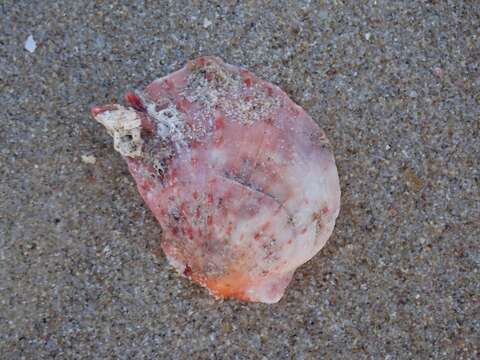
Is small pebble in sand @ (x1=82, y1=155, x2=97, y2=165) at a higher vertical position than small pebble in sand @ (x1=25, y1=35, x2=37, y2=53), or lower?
lower

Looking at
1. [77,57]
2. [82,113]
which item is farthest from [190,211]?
[77,57]

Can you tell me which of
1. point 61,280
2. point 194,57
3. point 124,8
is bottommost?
point 61,280

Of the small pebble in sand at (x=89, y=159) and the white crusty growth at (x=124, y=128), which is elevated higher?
the white crusty growth at (x=124, y=128)

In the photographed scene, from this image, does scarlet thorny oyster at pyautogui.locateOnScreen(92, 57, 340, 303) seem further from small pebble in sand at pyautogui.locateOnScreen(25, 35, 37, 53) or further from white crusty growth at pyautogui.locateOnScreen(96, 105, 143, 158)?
small pebble in sand at pyautogui.locateOnScreen(25, 35, 37, 53)

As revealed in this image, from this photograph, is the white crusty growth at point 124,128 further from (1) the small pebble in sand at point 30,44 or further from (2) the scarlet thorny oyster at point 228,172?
(1) the small pebble in sand at point 30,44

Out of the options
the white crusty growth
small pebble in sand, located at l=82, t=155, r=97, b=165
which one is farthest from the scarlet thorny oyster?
small pebble in sand, located at l=82, t=155, r=97, b=165

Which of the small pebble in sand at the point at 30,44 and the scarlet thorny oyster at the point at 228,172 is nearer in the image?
the scarlet thorny oyster at the point at 228,172

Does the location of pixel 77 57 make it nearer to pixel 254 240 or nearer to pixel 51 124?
pixel 51 124

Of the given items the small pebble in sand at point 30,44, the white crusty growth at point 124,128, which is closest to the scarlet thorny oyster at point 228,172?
the white crusty growth at point 124,128
